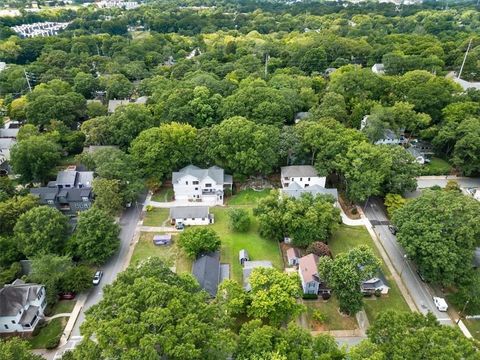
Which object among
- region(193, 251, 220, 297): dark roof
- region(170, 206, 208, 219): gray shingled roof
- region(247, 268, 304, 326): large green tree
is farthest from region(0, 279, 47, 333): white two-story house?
region(247, 268, 304, 326): large green tree

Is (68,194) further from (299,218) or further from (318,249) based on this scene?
(318,249)

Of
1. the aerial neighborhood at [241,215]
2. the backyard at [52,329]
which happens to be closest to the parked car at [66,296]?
the aerial neighborhood at [241,215]

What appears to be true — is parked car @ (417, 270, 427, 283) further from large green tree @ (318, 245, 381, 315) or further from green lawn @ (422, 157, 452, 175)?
green lawn @ (422, 157, 452, 175)

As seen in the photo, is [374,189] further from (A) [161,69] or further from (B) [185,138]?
(A) [161,69]

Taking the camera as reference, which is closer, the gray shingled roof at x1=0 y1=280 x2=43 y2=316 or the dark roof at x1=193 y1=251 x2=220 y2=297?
the gray shingled roof at x1=0 y1=280 x2=43 y2=316

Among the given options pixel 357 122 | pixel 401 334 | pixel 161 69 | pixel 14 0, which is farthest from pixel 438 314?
pixel 14 0

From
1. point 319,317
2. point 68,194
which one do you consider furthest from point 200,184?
point 319,317

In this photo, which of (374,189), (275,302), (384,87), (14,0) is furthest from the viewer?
(14,0)

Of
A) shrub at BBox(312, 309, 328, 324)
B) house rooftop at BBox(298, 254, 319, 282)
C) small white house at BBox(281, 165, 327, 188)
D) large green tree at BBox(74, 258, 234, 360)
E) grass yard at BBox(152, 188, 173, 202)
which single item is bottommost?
grass yard at BBox(152, 188, 173, 202)
